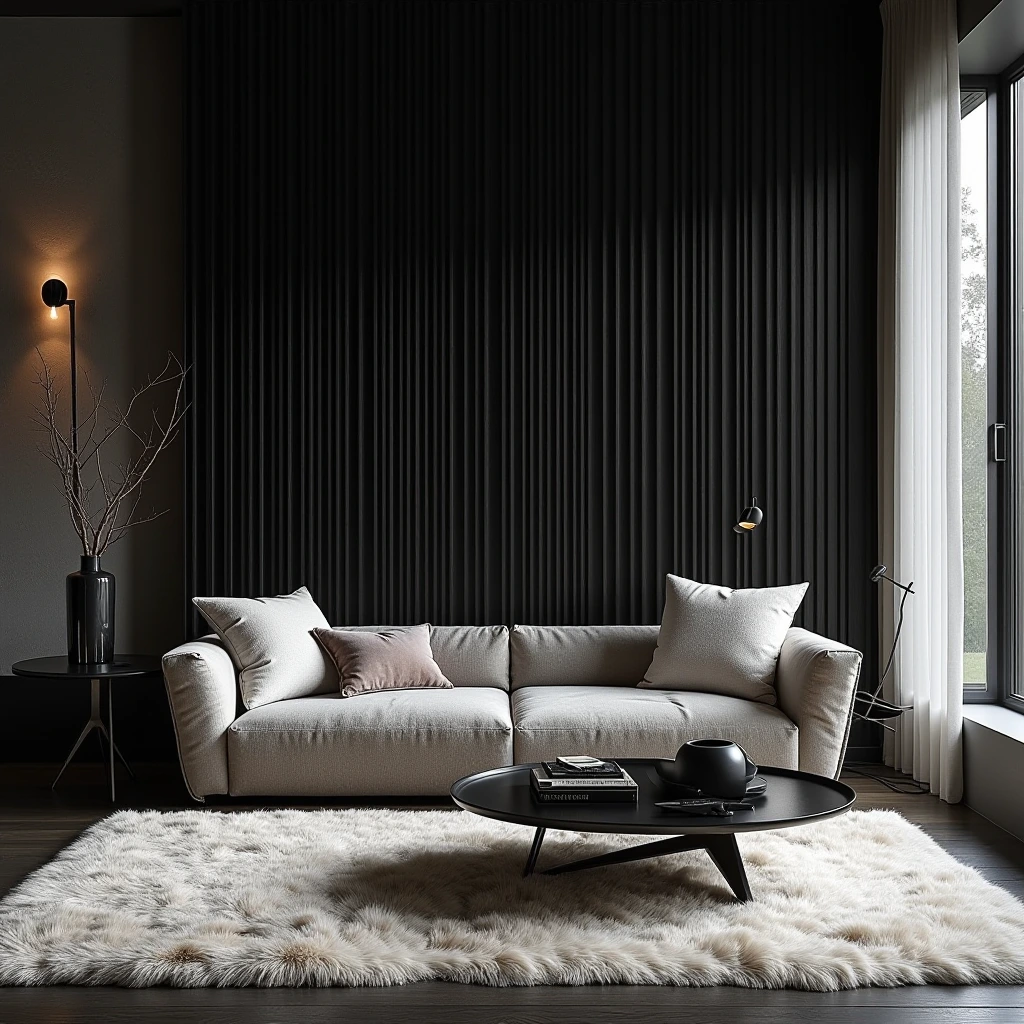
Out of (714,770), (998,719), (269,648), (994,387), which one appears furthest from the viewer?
(994,387)

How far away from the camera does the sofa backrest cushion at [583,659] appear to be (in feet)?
15.3

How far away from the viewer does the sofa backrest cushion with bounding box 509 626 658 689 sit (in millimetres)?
4652

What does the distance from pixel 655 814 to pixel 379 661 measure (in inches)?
71.7

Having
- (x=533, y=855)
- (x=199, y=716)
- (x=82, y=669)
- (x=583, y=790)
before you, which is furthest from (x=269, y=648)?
(x=583, y=790)

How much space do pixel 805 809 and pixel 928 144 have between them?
9.33 feet

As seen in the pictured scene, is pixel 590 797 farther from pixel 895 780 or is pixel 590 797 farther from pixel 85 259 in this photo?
pixel 85 259

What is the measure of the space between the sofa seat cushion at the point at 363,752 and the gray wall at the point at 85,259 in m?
1.22

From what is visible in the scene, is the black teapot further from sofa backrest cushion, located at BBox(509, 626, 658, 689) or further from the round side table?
the round side table

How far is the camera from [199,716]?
3996 millimetres

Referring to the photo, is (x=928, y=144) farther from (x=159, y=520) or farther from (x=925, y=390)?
(x=159, y=520)

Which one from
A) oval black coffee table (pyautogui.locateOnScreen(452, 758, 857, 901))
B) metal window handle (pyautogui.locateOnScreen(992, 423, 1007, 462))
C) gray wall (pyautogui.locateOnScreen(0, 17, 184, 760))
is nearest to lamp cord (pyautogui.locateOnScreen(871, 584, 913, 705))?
metal window handle (pyautogui.locateOnScreen(992, 423, 1007, 462))

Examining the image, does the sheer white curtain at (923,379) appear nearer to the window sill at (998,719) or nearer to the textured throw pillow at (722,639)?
the window sill at (998,719)

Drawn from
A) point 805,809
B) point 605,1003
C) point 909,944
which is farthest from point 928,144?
point 605,1003

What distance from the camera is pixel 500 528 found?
4949 millimetres
